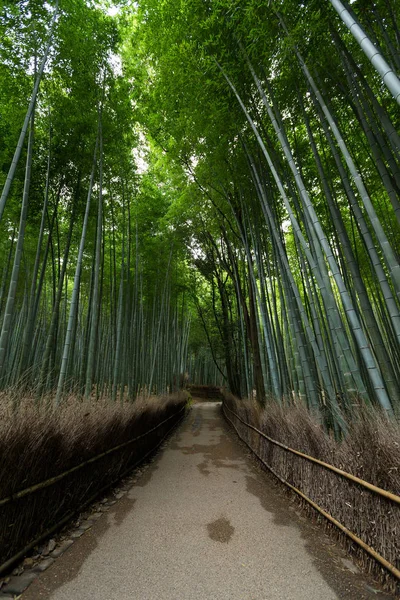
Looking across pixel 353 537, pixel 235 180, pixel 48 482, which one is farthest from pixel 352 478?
pixel 235 180

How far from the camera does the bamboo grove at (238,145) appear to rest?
2.47m

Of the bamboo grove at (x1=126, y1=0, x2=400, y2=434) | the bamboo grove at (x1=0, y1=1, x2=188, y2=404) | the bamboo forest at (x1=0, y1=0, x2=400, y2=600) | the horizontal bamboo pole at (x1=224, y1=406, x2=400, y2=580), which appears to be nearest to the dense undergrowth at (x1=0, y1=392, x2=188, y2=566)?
the bamboo forest at (x1=0, y1=0, x2=400, y2=600)

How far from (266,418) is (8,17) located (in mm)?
5510

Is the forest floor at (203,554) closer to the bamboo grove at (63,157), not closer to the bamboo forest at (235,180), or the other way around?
the bamboo forest at (235,180)

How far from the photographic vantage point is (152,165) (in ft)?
21.8

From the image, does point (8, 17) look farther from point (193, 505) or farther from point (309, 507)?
point (309, 507)

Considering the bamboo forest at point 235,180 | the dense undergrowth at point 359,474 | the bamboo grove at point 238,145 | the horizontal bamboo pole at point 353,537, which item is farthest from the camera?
the bamboo grove at point 238,145

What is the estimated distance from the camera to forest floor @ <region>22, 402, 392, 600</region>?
1.42 m

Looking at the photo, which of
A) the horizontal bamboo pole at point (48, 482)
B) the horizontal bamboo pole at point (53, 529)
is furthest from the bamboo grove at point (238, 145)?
the horizontal bamboo pole at point (53, 529)

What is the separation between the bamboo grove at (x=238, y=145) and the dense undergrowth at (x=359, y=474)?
0.28 metres

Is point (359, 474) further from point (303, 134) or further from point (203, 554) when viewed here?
point (303, 134)

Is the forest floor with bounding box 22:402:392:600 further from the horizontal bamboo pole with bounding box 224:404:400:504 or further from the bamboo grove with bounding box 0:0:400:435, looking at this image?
the bamboo grove with bounding box 0:0:400:435

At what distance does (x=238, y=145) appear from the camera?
4.21m

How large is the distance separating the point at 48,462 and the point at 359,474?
2050 mm
